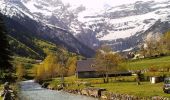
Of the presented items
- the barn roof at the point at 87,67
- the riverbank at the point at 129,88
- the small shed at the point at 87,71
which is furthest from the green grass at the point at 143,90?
the barn roof at the point at 87,67

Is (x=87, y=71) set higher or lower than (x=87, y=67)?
lower

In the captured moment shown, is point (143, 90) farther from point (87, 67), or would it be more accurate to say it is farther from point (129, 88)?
point (87, 67)

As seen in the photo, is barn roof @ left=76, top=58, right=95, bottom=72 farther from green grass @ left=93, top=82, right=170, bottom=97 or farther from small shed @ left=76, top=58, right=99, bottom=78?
→ green grass @ left=93, top=82, right=170, bottom=97

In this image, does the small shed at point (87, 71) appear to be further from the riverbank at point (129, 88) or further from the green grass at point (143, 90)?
the green grass at point (143, 90)

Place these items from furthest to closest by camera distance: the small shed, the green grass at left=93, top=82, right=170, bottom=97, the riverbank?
the small shed < the riverbank < the green grass at left=93, top=82, right=170, bottom=97

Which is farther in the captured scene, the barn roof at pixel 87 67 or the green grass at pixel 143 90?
the barn roof at pixel 87 67

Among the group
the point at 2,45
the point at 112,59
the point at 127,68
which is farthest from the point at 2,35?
the point at 127,68

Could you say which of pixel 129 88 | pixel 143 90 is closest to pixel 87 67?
pixel 129 88

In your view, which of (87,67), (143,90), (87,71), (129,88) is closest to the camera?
(143,90)

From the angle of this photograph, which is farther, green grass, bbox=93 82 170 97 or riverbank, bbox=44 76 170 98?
riverbank, bbox=44 76 170 98

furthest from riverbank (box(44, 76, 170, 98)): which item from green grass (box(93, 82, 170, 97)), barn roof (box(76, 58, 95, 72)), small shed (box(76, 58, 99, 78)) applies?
barn roof (box(76, 58, 95, 72))

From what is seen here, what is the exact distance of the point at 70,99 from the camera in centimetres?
9275

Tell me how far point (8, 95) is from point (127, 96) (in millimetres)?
34637

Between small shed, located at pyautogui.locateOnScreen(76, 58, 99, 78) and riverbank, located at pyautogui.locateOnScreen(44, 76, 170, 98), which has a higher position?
small shed, located at pyautogui.locateOnScreen(76, 58, 99, 78)
